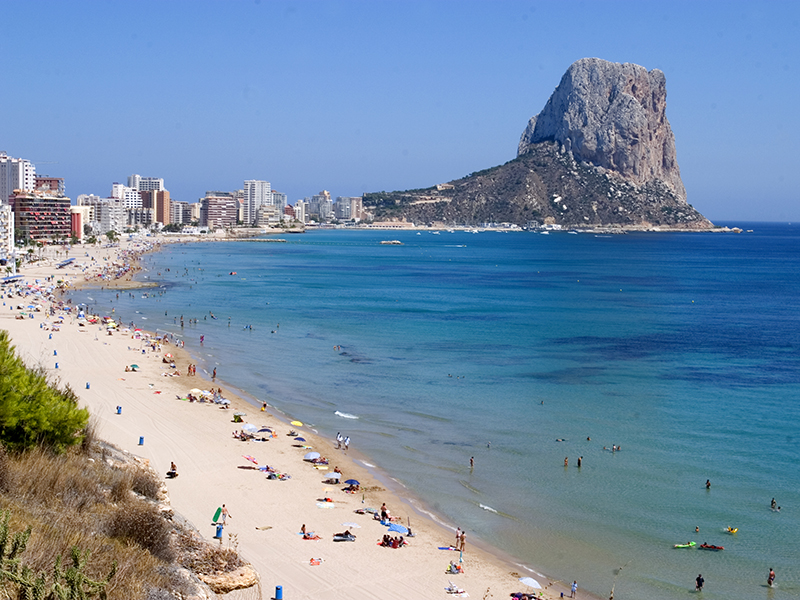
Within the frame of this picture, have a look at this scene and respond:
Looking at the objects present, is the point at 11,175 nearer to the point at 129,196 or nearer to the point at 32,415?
the point at 129,196

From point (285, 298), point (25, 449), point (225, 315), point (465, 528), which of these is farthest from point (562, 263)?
point (25, 449)

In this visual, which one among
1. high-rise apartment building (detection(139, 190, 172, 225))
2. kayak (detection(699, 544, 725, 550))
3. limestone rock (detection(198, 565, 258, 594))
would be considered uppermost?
high-rise apartment building (detection(139, 190, 172, 225))

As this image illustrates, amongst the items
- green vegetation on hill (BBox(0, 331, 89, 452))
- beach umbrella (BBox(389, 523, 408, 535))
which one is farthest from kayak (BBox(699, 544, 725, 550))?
green vegetation on hill (BBox(0, 331, 89, 452))

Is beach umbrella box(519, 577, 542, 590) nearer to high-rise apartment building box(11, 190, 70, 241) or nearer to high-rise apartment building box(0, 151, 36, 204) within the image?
high-rise apartment building box(11, 190, 70, 241)

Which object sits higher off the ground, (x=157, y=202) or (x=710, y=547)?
(x=157, y=202)

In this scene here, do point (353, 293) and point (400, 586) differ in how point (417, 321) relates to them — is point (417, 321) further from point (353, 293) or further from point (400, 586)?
point (400, 586)

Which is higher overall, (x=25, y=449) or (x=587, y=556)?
(x=25, y=449)

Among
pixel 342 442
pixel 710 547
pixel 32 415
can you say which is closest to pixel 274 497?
pixel 342 442
